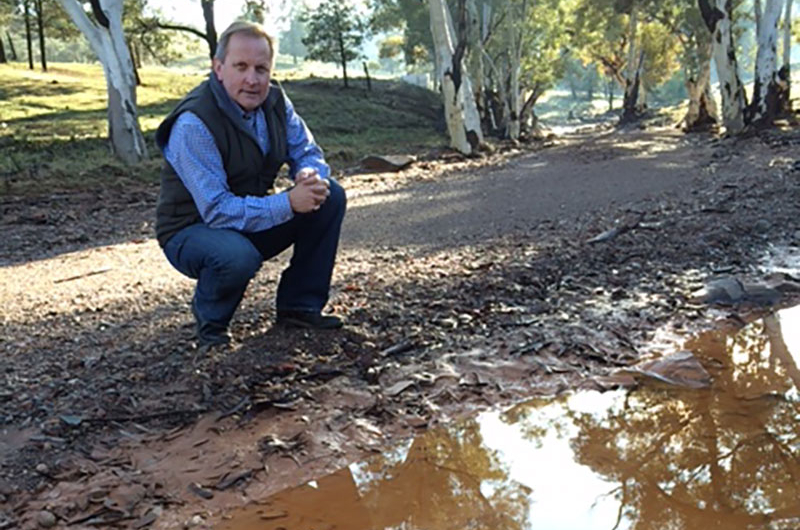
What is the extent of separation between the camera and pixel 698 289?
14.0 feet

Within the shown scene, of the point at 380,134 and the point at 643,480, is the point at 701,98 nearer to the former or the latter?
the point at 380,134

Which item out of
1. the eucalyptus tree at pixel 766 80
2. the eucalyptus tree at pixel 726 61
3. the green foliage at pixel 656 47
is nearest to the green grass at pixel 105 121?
the eucalyptus tree at pixel 726 61

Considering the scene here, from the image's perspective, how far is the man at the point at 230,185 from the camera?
3.11m

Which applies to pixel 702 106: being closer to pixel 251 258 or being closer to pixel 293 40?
pixel 251 258

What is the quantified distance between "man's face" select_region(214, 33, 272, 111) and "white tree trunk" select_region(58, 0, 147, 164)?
11.0m

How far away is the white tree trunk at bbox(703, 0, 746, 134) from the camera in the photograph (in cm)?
1504

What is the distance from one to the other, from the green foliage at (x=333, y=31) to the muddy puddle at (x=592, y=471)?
3479 centimetres

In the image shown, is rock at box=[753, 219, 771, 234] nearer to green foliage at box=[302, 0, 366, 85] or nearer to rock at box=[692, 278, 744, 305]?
rock at box=[692, 278, 744, 305]

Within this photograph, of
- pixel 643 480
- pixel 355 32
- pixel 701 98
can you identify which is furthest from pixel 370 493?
pixel 355 32

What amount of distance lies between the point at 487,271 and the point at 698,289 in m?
→ 1.41

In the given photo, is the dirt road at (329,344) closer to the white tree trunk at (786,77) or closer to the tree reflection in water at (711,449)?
the tree reflection in water at (711,449)

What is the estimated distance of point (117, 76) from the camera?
12992 mm

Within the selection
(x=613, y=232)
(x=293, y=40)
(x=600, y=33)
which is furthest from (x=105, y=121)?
(x=293, y=40)

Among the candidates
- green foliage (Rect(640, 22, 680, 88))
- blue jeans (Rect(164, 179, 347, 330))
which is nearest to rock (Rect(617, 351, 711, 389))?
blue jeans (Rect(164, 179, 347, 330))
